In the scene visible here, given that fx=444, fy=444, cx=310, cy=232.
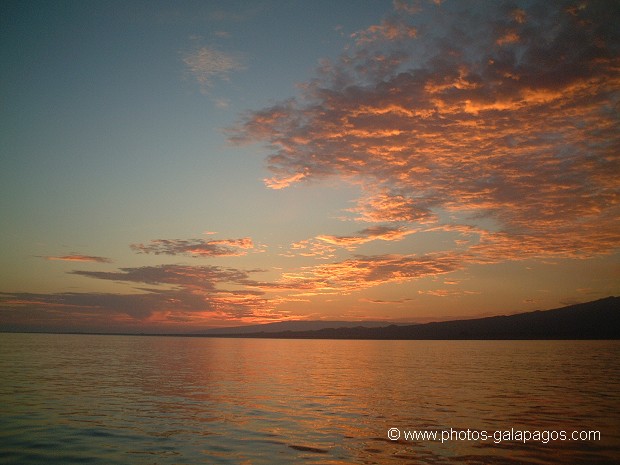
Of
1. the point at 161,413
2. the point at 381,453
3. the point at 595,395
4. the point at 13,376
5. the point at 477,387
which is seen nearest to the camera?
the point at 381,453

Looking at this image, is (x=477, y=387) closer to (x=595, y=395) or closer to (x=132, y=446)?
(x=595, y=395)

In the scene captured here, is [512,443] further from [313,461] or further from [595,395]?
[595,395]

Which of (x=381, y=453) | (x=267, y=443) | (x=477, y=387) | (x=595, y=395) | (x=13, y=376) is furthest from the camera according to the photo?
(x=13, y=376)

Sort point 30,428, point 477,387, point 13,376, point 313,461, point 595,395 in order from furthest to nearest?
point 13,376
point 477,387
point 595,395
point 30,428
point 313,461

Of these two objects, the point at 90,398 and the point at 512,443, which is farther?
the point at 90,398

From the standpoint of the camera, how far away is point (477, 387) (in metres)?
39.4

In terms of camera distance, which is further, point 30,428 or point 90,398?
point 90,398

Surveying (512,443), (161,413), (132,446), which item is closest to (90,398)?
(161,413)

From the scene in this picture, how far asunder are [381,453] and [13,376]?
131 feet

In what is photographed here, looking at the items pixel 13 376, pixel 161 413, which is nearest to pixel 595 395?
pixel 161 413

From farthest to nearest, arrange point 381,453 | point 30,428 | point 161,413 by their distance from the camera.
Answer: point 161,413
point 30,428
point 381,453

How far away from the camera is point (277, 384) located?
137 feet

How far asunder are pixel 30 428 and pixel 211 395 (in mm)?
14219

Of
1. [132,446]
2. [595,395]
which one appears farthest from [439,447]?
[595,395]
